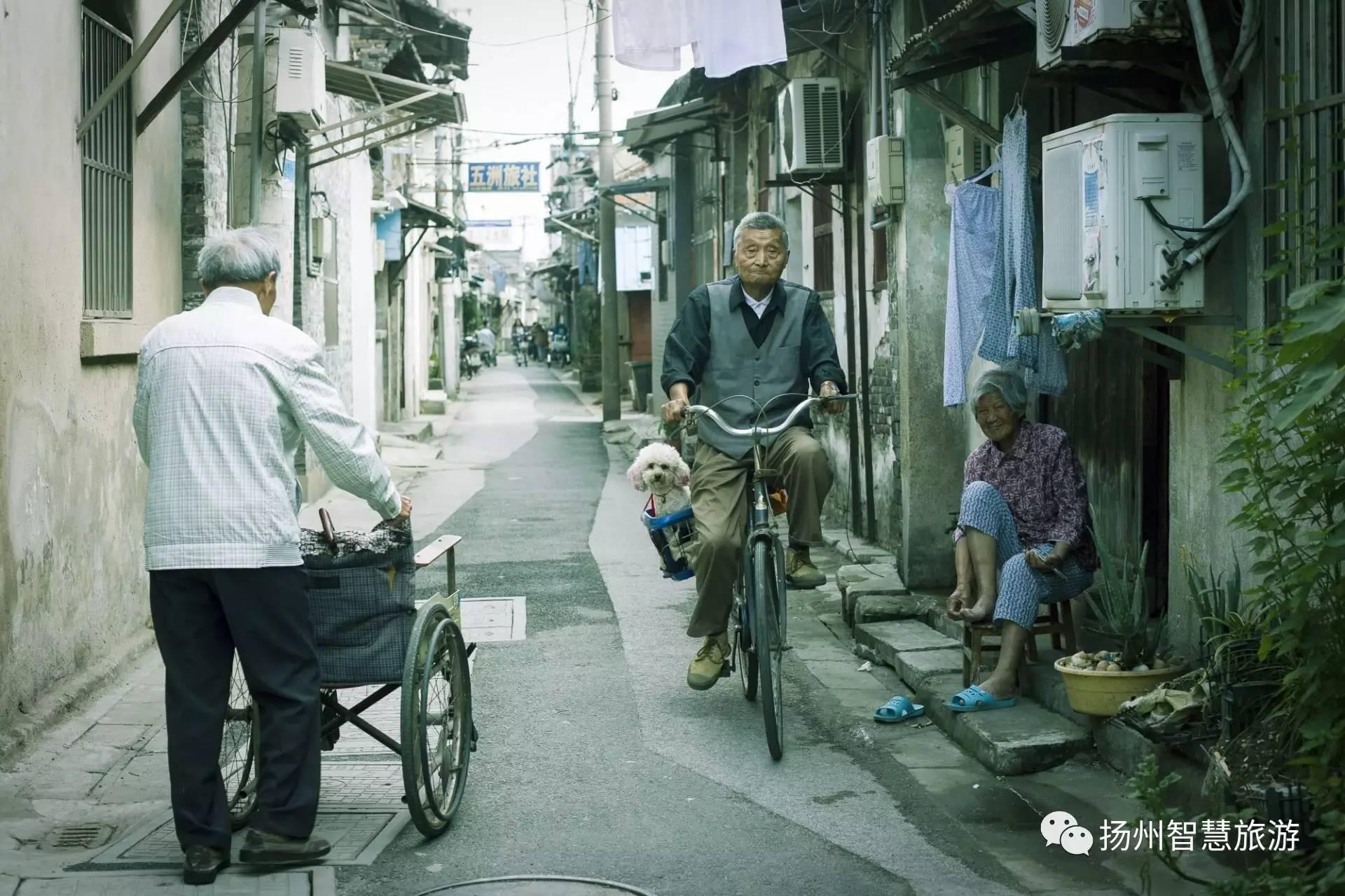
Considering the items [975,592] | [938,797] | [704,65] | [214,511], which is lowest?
[938,797]

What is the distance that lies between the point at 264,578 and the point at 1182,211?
11.8 ft

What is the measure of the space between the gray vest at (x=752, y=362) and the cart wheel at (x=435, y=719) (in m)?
2.02

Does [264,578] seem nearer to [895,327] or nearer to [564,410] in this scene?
[895,327]

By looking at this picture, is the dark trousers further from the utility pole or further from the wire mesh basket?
the utility pole

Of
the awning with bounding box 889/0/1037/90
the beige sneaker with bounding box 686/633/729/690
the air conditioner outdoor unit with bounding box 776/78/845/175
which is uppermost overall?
the air conditioner outdoor unit with bounding box 776/78/845/175

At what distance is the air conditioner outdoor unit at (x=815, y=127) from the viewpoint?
11672 millimetres

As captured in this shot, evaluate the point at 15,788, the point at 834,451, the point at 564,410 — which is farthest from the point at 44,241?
the point at 564,410

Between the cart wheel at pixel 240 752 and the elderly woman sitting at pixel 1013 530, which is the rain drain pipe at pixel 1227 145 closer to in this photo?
the elderly woman sitting at pixel 1013 530

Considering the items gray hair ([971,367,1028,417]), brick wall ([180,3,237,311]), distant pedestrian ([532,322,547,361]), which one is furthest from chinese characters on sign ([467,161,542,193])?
gray hair ([971,367,1028,417])

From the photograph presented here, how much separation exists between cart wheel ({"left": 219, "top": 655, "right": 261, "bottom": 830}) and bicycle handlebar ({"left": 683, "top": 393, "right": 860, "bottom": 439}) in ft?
7.17

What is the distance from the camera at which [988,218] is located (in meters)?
7.57

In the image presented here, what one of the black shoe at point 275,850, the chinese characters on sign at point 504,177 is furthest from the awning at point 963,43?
the chinese characters on sign at point 504,177

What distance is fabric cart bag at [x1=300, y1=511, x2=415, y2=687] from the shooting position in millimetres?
4707

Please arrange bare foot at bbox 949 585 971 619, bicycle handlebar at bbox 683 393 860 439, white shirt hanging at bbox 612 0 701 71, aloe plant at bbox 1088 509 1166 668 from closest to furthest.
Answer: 1. aloe plant at bbox 1088 509 1166 668
2. bicycle handlebar at bbox 683 393 860 439
3. bare foot at bbox 949 585 971 619
4. white shirt hanging at bbox 612 0 701 71
